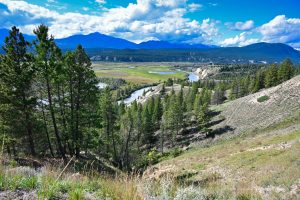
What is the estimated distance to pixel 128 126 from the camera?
52125 mm

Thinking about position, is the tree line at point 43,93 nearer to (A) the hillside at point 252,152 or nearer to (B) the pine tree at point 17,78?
(B) the pine tree at point 17,78

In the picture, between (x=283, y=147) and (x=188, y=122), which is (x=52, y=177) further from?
(x=188, y=122)

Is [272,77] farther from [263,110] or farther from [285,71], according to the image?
[263,110]

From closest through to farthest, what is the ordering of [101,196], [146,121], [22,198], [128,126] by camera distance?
[22,198] < [101,196] < [128,126] < [146,121]

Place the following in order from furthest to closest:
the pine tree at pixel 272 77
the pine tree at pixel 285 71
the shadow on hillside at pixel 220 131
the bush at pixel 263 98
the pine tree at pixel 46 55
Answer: the pine tree at pixel 272 77 → the pine tree at pixel 285 71 → the bush at pixel 263 98 → the shadow on hillside at pixel 220 131 → the pine tree at pixel 46 55

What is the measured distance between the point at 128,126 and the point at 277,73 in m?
55.5

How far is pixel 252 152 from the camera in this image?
25984 mm

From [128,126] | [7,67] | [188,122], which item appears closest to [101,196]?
[7,67]

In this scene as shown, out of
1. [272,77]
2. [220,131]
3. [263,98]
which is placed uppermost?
[272,77]

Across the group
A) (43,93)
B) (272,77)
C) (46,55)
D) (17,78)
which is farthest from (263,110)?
(17,78)

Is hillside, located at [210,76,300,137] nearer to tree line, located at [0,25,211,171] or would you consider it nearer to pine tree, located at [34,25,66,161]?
tree line, located at [0,25,211,171]

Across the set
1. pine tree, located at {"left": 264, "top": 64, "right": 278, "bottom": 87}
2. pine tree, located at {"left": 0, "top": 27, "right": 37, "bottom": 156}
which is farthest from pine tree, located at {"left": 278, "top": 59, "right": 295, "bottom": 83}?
pine tree, located at {"left": 0, "top": 27, "right": 37, "bottom": 156}

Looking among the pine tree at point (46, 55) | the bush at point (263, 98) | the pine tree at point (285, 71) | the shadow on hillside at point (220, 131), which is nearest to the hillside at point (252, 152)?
the shadow on hillside at point (220, 131)

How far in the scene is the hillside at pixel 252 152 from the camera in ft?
40.6
